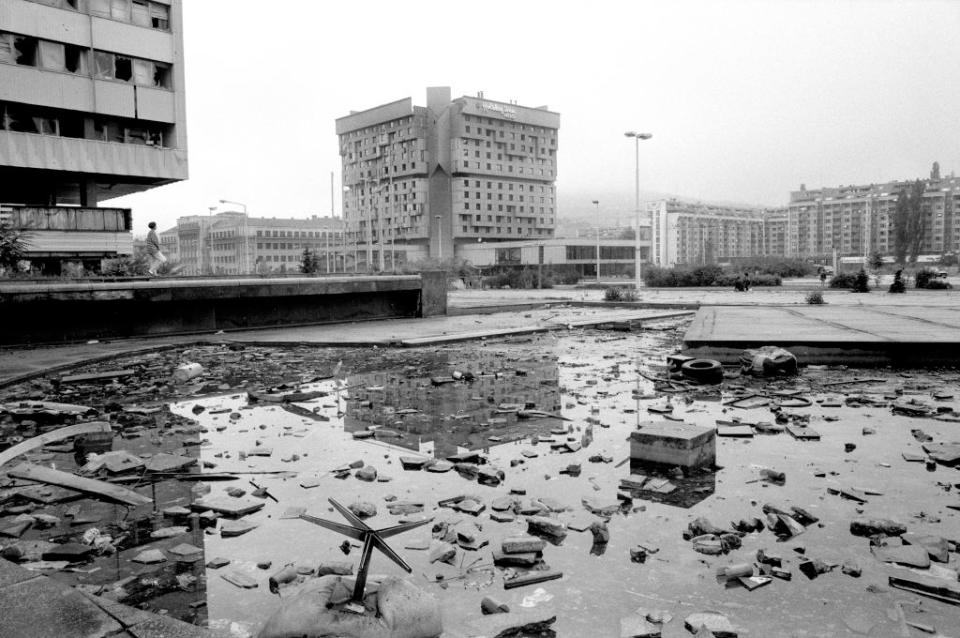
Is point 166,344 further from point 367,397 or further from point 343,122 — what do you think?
point 343,122

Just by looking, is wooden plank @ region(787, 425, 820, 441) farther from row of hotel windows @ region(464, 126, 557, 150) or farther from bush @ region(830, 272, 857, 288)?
row of hotel windows @ region(464, 126, 557, 150)

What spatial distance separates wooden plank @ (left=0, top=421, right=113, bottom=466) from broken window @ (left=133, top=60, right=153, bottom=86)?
41.8m

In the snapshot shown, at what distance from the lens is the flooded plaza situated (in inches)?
118

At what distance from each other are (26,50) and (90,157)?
6165 millimetres

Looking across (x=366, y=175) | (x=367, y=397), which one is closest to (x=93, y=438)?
(x=367, y=397)

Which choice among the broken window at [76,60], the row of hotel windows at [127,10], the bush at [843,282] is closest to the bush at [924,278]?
the bush at [843,282]

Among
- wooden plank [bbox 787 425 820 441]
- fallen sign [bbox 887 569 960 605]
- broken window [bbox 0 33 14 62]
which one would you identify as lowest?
wooden plank [bbox 787 425 820 441]

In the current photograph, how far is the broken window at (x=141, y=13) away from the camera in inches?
1617

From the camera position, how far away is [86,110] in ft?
126

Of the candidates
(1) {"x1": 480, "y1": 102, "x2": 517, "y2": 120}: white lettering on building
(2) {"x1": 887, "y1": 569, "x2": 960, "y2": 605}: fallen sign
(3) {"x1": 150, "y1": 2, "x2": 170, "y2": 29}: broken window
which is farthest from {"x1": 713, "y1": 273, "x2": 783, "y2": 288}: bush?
(1) {"x1": 480, "y1": 102, "x2": 517, "y2": 120}: white lettering on building

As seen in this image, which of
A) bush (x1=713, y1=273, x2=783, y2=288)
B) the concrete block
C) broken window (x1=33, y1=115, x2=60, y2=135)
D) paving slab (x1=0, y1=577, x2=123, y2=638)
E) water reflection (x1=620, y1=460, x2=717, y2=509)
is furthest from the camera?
bush (x1=713, y1=273, x2=783, y2=288)

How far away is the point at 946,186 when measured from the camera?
450 feet

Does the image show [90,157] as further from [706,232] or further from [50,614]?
[706,232]

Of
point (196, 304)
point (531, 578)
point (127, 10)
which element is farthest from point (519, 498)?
point (127, 10)
